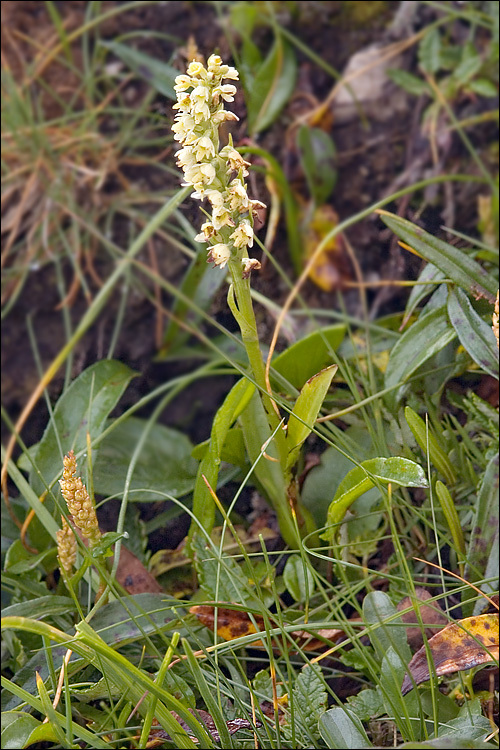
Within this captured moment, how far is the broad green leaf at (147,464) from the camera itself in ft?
3.20

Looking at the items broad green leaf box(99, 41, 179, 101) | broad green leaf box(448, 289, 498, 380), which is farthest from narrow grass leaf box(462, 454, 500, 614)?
broad green leaf box(99, 41, 179, 101)

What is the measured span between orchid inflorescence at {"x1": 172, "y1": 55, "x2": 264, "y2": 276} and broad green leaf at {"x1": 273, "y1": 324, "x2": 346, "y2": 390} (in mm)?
267

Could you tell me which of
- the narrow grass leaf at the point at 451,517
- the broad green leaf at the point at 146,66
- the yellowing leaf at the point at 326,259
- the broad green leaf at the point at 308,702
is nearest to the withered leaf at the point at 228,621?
the broad green leaf at the point at 308,702

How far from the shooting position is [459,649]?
695 mm

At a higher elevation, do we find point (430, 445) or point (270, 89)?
point (270, 89)

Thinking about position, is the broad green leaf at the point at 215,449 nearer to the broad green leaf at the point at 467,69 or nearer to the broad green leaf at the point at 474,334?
the broad green leaf at the point at 474,334

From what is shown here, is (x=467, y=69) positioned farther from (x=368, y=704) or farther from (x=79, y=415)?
(x=368, y=704)

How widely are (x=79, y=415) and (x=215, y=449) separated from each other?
285 millimetres

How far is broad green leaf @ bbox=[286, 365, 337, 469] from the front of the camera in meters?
0.79

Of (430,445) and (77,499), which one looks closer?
(77,499)

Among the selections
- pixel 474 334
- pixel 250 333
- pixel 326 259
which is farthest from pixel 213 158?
pixel 326 259

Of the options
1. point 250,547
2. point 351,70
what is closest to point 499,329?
point 250,547

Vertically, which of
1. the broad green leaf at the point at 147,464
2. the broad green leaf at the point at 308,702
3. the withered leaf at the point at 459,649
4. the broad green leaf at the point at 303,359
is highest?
the broad green leaf at the point at 303,359

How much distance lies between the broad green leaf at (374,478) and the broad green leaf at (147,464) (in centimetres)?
23
